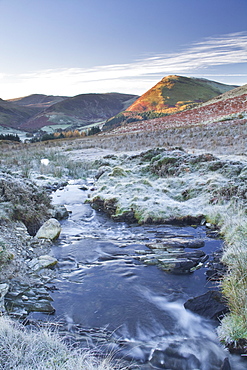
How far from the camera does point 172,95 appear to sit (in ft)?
433

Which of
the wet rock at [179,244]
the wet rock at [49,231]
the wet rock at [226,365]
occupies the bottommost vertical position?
the wet rock at [226,365]

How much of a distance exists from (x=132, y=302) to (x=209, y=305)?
49.6 inches

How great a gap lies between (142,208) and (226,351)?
5.51m

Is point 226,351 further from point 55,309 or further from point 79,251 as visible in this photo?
point 79,251

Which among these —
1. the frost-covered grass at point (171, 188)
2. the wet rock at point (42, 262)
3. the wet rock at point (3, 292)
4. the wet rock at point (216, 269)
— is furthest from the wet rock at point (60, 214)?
the wet rock at point (216, 269)

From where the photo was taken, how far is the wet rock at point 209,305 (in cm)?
385

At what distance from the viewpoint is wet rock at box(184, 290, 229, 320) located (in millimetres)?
3848

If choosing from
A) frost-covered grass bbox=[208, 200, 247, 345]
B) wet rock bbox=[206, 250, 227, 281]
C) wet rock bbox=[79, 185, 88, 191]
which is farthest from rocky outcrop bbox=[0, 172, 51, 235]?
frost-covered grass bbox=[208, 200, 247, 345]

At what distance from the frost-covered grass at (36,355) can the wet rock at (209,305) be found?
1.62 meters

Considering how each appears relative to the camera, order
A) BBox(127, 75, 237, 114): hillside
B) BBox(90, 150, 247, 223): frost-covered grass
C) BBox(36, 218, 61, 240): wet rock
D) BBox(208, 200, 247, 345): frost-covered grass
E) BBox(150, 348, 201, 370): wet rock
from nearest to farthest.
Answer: BBox(150, 348, 201, 370): wet rock, BBox(208, 200, 247, 345): frost-covered grass, BBox(36, 218, 61, 240): wet rock, BBox(90, 150, 247, 223): frost-covered grass, BBox(127, 75, 237, 114): hillside

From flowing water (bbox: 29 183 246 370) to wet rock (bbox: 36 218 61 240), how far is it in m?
0.23

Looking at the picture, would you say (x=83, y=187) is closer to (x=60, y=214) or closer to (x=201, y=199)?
(x=60, y=214)

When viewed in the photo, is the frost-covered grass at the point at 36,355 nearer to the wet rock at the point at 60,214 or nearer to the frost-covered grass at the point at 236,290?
the frost-covered grass at the point at 236,290

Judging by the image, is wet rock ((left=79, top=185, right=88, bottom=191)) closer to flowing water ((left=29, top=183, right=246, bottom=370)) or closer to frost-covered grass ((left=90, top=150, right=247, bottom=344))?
frost-covered grass ((left=90, top=150, right=247, bottom=344))
